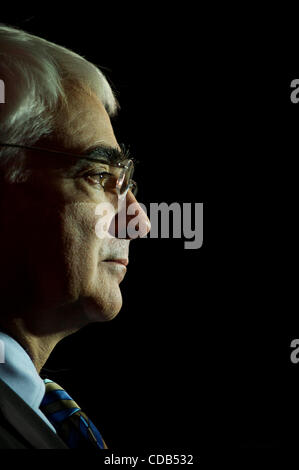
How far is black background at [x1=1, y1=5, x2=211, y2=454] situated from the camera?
186 centimetres

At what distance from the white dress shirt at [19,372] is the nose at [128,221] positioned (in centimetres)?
36

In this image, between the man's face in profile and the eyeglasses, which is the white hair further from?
the eyeglasses

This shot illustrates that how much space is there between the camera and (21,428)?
2.90 ft

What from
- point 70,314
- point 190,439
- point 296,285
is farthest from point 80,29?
point 190,439

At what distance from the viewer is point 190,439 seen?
1805 millimetres

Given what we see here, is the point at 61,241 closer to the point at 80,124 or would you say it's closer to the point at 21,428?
the point at 80,124

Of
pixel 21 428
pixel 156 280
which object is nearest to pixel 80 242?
pixel 21 428

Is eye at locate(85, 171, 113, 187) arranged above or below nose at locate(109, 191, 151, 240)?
above

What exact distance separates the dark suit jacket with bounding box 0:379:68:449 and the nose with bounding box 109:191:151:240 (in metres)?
0.48

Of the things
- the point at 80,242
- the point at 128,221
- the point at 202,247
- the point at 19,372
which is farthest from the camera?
the point at 202,247

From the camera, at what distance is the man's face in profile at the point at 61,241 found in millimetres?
1098

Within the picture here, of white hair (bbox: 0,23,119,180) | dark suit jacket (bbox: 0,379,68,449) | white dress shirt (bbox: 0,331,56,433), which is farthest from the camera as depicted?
white hair (bbox: 0,23,119,180)

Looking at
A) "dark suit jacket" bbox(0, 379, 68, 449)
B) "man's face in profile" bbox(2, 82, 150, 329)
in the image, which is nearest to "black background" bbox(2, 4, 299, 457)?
"man's face in profile" bbox(2, 82, 150, 329)

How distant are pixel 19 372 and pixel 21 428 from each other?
160mm
